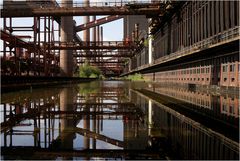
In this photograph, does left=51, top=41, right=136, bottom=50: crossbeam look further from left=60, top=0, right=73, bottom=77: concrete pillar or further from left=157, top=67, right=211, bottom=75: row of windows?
left=157, top=67, right=211, bottom=75: row of windows

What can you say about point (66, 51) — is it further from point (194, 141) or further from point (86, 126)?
point (194, 141)

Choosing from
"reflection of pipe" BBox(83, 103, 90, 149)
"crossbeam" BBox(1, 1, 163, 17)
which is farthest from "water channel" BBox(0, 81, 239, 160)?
"crossbeam" BBox(1, 1, 163, 17)

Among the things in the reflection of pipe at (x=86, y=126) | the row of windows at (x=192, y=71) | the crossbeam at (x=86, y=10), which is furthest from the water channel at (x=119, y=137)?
the crossbeam at (x=86, y=10)

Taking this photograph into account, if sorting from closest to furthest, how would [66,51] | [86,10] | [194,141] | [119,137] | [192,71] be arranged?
[194,141]
[119,137]
[192,71]
[86,10]
[66,51]

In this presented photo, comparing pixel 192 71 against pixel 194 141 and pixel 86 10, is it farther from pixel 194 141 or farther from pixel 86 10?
pixel 194 141

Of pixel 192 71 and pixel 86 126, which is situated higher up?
pixel 192 71

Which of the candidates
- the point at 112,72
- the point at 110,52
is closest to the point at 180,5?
the point at 110,52

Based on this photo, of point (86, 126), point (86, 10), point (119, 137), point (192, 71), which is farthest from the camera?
point (86, 10)

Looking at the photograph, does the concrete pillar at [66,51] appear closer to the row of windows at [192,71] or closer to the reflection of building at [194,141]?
the row of windows at [192,71]

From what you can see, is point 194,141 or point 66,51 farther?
point 66,51

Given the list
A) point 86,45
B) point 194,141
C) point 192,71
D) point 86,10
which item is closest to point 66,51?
point 86,45

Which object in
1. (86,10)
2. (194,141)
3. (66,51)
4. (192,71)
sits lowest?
(194,141)

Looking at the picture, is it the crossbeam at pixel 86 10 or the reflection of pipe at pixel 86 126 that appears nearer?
the reflection of pipe at pixel 86 126

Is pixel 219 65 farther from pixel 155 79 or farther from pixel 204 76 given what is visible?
pixel 155 79
